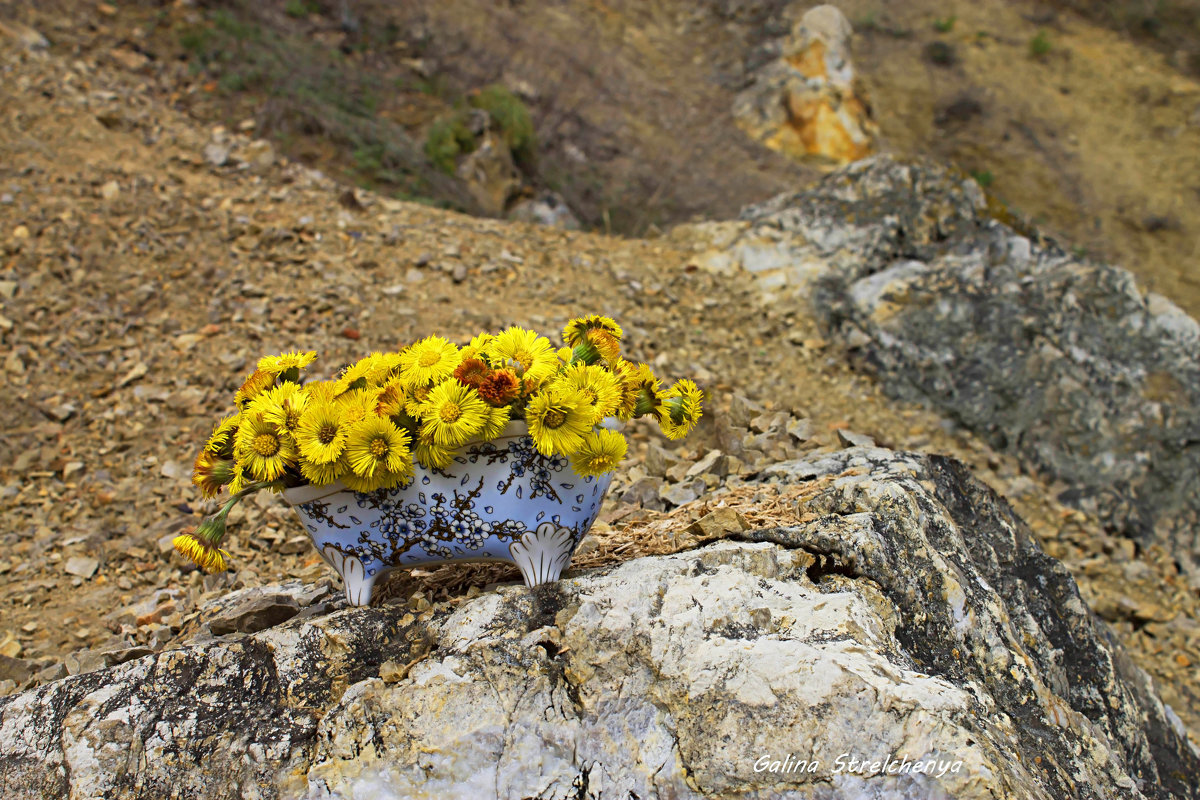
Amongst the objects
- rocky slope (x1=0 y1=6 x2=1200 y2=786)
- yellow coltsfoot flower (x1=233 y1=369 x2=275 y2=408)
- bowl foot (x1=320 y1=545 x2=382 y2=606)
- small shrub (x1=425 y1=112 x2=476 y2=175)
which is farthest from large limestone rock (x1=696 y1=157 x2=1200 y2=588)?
yellow coltsfoot flower (x1=233 y1=369 x2=275 y2=408)

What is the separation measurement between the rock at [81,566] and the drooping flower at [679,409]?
250 centimetres

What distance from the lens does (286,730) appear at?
168cm

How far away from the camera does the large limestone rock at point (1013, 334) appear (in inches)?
185

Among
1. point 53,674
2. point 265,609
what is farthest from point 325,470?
point 53,674

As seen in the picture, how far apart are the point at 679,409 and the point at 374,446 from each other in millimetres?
724

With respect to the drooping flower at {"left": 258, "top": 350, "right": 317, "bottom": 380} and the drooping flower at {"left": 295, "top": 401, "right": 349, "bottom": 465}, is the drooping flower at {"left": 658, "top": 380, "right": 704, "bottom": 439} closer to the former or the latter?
the drooping flower at {"left": 295, "top": 401, "right": 349, "bottom": 465}

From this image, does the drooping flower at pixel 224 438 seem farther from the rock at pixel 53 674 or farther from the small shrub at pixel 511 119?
the small shrub at pixel 511 119

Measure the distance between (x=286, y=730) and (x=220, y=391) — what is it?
10.00ft

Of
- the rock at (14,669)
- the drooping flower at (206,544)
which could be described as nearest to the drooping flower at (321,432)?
the drooping flower at (206,544)

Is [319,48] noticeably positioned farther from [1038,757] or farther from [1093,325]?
[1038,757]

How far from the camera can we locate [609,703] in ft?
5.60

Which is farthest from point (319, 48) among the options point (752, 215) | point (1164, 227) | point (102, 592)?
point (1164, 227)

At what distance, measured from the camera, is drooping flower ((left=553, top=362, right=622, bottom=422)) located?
1828 mm

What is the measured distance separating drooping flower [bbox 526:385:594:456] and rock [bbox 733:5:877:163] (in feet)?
38.5
